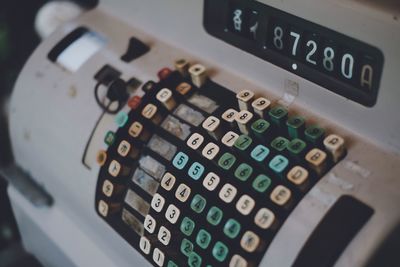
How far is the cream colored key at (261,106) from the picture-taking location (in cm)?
100

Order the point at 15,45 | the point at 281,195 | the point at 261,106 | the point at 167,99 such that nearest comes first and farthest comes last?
the point at 281,195, the point at 261,106, the point at 167,99, the point at 15,45

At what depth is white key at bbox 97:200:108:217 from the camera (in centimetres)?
115

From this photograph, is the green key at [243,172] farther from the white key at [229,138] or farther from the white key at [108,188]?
the white key at [108,188]

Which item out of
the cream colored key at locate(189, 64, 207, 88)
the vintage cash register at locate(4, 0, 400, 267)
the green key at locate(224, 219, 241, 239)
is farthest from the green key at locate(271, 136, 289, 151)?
the cream colored key at locate(189, 64, 207, 88)

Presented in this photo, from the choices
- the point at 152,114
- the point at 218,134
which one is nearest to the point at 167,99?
the point at 152,114

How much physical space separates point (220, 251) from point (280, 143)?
183 millimetres

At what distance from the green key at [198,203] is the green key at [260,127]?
5.2 inches

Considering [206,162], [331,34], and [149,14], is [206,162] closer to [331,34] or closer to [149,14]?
[331,34]

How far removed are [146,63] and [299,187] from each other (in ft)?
1.50

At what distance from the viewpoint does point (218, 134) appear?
3.34 feet

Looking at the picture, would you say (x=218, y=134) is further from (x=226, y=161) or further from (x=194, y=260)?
(x=194, y=260)

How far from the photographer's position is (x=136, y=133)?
1.12m

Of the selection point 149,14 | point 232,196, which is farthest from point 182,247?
point 149,14

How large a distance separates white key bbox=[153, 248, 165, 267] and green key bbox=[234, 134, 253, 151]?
0.73 feet
